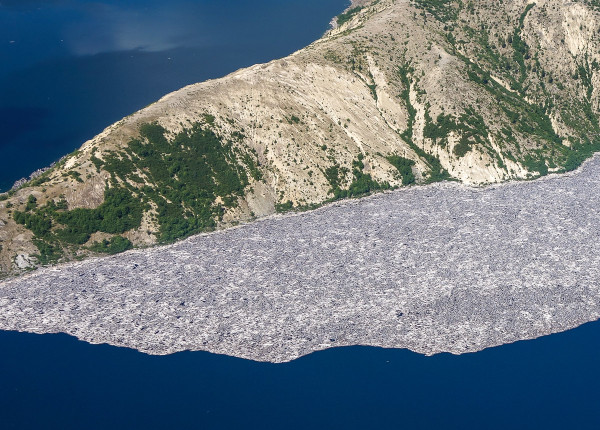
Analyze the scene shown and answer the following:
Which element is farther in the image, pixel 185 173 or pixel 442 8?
pixel 442 8

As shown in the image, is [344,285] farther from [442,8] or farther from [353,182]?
[442,8]

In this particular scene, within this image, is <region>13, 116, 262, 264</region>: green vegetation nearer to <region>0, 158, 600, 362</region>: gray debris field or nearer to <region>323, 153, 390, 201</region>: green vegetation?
<region>0, 158, 600, 362</region>: gray debris field

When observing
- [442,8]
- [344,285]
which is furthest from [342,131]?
[442,8]

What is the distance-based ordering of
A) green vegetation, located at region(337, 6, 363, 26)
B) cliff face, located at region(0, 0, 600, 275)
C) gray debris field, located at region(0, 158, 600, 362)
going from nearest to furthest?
1. gray debris field, located at region(0, 158, 600, 362)
2. cliff face, located at region(0, 0, 600, 275)
3. green vegetation, located at region(337, 6, 363, 26)

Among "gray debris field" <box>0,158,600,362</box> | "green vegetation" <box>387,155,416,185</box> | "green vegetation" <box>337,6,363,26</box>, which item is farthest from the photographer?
"green vegetation" <box>337,6,363,26</box>

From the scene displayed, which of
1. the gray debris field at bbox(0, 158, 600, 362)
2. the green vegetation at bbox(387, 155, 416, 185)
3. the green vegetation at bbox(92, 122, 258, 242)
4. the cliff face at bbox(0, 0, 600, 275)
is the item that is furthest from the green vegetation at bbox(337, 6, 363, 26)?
the gray debris field at bbox(0, 158, 600, 362)

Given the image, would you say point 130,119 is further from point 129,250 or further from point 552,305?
point 552,305

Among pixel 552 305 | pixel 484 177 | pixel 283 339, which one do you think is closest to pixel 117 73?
pixel 484 177
